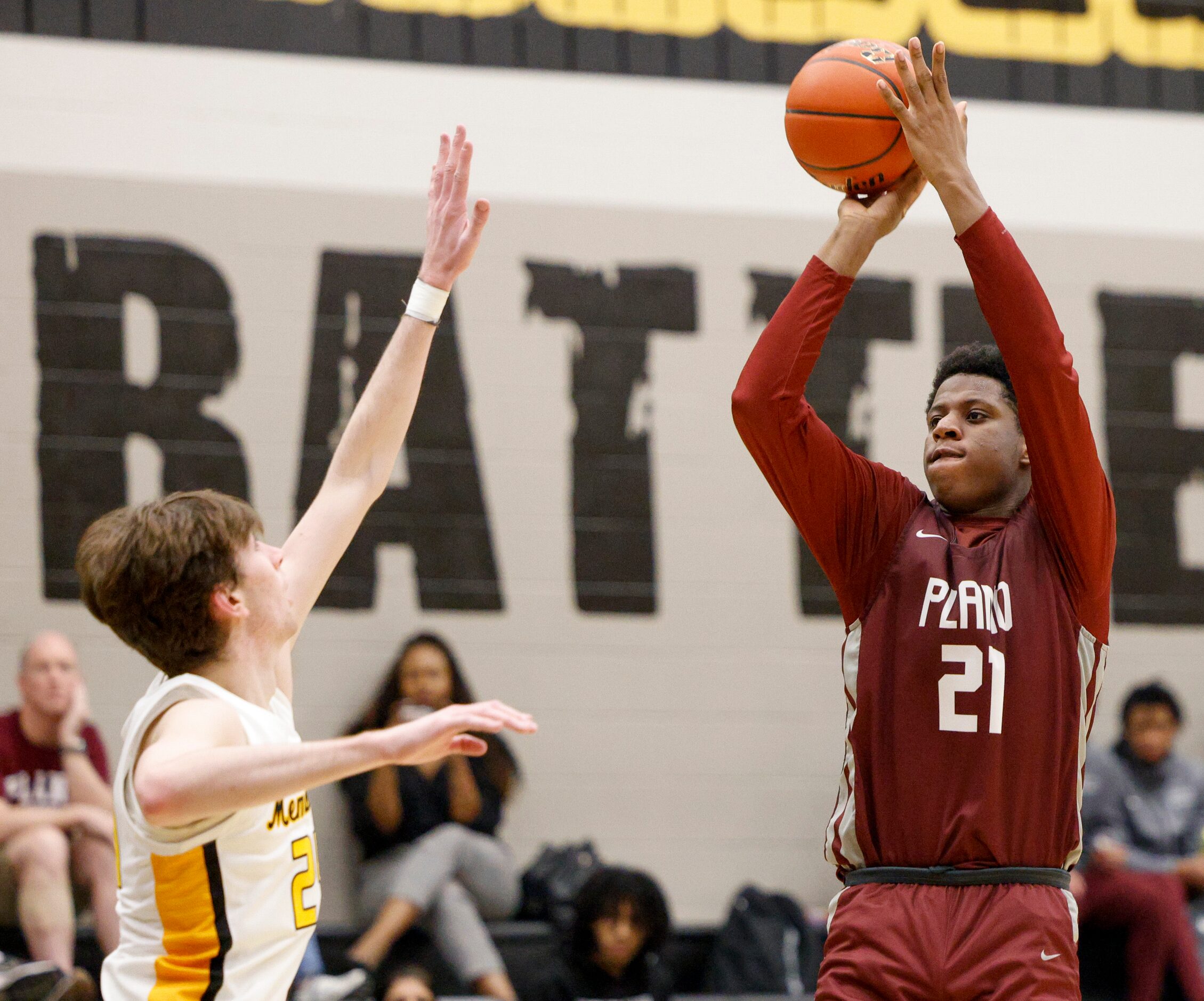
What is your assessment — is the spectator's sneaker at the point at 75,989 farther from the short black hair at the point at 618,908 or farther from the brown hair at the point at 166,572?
the brown hair at the point at 166,572

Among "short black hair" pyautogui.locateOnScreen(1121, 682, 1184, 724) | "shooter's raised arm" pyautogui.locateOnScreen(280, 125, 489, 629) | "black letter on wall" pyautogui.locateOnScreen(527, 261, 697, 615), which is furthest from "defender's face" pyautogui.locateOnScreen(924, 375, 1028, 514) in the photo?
"short black hair" pyautogui.locateOnScreen(1121, 682, 1184, 724)

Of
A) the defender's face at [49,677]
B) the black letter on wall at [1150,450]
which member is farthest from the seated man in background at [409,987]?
the black letter on wall at [1150,450]

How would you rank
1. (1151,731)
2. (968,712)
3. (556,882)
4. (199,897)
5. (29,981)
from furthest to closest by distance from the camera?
(1151,731) < (556,882) < (29,981) < (968,712) < (199,897)

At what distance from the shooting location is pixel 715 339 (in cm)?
734

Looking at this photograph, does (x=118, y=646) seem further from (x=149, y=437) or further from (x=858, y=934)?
(x=858, y=934)

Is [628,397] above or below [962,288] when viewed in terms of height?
below

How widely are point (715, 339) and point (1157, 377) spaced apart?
2.23 m

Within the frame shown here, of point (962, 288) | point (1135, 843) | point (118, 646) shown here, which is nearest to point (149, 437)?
point (118, 646)

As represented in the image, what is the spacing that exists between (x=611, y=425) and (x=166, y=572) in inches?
191

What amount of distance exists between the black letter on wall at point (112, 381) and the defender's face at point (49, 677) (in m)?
0.46

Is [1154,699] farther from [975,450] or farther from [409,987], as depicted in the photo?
[975,450]

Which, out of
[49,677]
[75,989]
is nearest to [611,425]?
[49,677]

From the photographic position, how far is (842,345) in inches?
295

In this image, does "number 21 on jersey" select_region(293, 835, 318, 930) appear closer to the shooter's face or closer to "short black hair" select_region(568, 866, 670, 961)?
"short black hair" select_region(568, 866, 670, 961)
